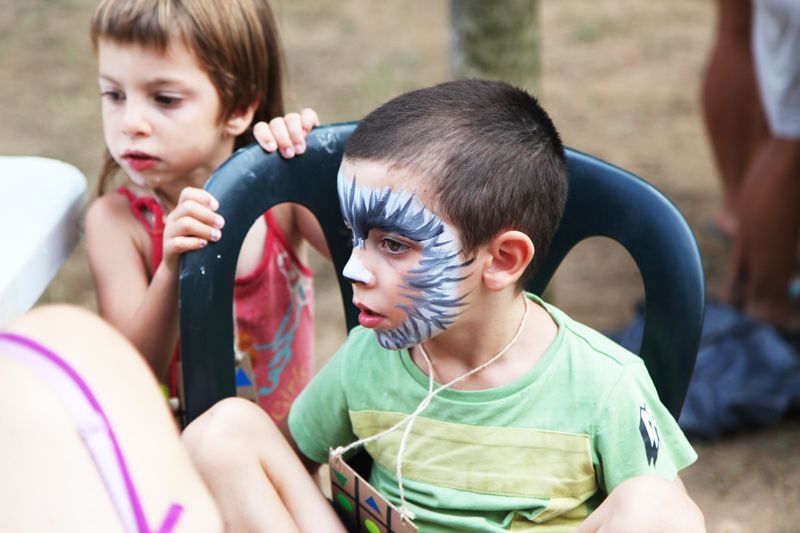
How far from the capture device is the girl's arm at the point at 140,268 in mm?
1814

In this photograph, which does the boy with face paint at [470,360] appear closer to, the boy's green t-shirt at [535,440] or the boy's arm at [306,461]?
the boy's green t-shirt at [535,440]

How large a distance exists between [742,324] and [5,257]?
2579 mm

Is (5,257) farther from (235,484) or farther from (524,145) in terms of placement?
(524,145)

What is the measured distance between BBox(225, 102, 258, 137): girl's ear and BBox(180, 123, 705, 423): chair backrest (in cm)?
24

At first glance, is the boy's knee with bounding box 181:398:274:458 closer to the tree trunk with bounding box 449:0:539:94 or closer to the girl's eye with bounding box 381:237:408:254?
the girl's eye with bounding box 381:237:408:254

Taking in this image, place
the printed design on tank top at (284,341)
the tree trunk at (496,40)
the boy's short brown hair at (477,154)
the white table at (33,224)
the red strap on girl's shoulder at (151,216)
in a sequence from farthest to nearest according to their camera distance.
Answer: the tree trunk at (496,40), the printed design on tank top at (284,341), the red strap on girl's shoulder at (151,216), the white table at (33,224), the boy's short brown hair at (477,154)

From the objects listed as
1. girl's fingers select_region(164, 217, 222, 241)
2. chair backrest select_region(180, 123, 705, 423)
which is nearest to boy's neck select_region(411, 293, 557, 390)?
chair backrest select_region(180, 123, 705, 423)

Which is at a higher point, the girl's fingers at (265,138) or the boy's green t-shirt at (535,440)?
the girl's fingers at (265,138)

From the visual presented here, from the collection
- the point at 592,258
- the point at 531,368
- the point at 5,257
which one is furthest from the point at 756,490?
the point at 5,257

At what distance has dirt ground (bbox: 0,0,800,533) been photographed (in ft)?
12.9

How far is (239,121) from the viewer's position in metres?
2.12

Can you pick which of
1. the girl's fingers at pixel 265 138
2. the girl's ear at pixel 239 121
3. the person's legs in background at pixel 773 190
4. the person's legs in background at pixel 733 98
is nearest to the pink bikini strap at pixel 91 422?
the girl's fingers at pixel 265 138

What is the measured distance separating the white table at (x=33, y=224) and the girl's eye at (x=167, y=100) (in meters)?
0.20

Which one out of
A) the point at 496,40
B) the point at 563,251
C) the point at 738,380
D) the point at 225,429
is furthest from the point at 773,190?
the point at 225,429
